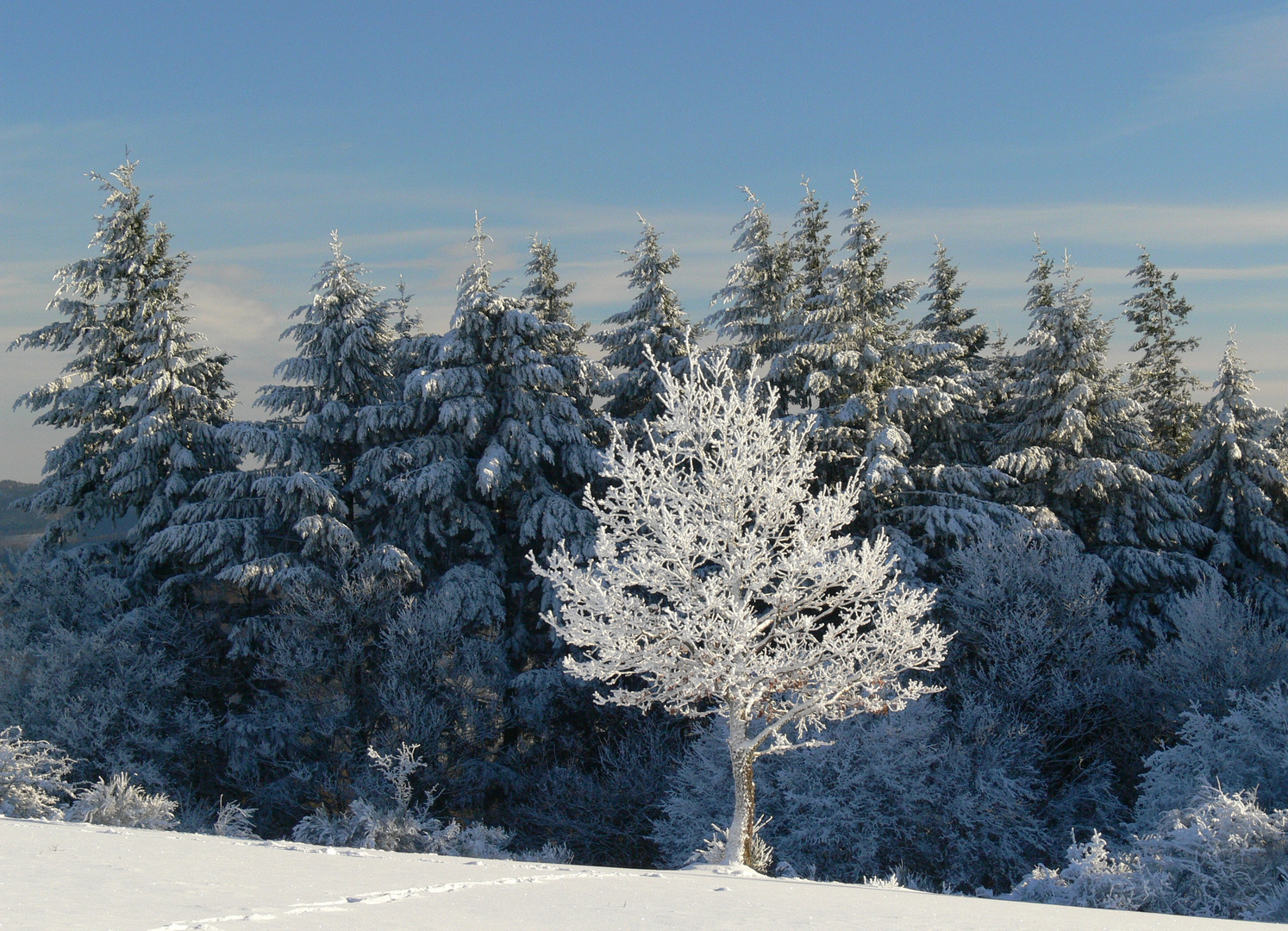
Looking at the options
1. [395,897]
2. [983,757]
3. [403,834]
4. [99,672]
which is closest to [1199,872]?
[983,757]

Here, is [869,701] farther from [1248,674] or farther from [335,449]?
[335,449]

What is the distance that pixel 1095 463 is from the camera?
2397 cm

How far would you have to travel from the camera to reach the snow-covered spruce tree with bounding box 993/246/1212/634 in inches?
957

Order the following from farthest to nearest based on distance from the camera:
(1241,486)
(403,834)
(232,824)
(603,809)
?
(1241,486) → (603,809) → (232,824) → (403,834)

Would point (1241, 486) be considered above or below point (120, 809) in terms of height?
above

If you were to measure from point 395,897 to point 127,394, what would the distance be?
21.3m

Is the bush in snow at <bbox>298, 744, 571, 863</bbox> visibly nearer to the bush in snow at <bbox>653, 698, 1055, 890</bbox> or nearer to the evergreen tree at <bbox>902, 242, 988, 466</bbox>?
the bush in snow at <bbox>653, 698, 1055, 890</bbox>

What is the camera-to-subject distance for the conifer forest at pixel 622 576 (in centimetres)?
1667

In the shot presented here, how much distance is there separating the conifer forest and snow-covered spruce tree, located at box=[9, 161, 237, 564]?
11cm

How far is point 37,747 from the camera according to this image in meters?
18.5

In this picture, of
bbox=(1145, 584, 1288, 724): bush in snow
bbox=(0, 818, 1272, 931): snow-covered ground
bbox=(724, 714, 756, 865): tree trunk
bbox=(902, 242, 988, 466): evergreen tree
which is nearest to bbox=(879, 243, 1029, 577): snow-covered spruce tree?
bbox=(902, 242, 988, 466): evergreen tree

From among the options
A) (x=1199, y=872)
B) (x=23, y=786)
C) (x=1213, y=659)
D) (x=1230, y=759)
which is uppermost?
(x=1213, y=659)

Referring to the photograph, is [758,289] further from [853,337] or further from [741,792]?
[741,792]

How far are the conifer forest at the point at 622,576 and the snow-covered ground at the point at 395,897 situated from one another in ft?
16.4
